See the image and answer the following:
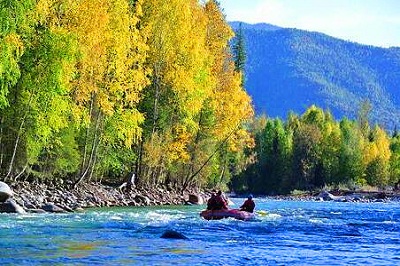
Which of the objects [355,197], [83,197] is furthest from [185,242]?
[355,197]

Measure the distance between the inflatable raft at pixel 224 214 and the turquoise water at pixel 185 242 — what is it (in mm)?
837

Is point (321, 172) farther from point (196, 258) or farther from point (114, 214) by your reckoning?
point (196, 258)

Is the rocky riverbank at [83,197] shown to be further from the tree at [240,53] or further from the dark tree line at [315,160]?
the dark tree line at [315,160]

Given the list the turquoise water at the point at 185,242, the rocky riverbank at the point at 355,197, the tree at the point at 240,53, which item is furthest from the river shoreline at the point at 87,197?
the rocky riverbank at the point at 355,197

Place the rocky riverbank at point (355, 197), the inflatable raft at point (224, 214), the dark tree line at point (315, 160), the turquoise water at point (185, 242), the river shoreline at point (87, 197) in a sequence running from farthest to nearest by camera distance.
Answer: the dark tree line at point (315, 160), the rocky riverbank at point (355, 197), the river shoreline at point (87, 197), the inflatable raft at point (224, 214), the turquoise water at point (185, 242)

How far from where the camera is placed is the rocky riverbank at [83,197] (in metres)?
33.2

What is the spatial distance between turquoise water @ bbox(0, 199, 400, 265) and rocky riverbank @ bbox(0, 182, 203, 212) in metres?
2.78

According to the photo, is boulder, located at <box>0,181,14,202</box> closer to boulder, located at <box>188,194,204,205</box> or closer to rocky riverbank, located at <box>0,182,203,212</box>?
rocky riverbank, located at <box>0,182,203,212</box>

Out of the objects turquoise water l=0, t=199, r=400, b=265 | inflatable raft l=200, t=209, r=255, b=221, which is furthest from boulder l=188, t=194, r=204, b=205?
turquoise water l=0, t=199, r=400, b=265

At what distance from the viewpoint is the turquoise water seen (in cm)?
1784

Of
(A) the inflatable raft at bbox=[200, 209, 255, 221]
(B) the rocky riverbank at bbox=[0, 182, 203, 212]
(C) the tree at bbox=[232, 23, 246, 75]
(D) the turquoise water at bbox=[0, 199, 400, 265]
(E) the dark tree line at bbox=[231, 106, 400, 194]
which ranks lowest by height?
(D) the turquoise water at bbox=[0, 199, 400, 265]

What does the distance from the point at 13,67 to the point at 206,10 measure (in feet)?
89.0

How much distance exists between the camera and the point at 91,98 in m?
38.9

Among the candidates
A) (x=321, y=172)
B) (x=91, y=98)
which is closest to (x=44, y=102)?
(x=91, y=98)
